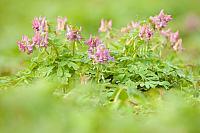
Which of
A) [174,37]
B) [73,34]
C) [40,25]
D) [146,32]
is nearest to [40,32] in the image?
[40,25]

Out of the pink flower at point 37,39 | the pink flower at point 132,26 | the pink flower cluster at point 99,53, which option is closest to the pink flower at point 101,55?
the pink flower cluster at point 99,53

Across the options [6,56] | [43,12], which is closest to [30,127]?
[6,56]

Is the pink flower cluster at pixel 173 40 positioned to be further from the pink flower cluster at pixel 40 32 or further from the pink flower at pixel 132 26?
the pink flower cluster at pixel 40 32

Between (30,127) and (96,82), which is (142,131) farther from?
(96,82)

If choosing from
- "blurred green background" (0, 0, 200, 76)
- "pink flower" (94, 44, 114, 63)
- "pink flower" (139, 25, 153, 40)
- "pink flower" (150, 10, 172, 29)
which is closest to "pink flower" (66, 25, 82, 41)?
"pink flower" (94, 44, 114, 63)

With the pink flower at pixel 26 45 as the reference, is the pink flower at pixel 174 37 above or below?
above

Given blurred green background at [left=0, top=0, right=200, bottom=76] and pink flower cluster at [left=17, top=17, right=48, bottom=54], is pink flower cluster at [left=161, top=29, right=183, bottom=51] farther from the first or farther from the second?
blurred green background at [left=0, top=0, right=200, bottom=76]
